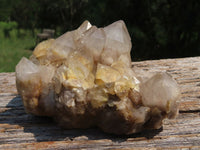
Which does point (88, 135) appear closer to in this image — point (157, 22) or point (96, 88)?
point (96, 88)

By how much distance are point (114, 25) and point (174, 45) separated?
11.2 feet

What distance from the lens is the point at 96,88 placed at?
36.5 inches

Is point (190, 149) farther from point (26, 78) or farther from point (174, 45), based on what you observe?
point (174, 45)

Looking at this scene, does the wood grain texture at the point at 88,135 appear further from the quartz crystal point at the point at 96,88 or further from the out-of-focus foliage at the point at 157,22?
the out-of-focus foliage at the point at 157,22

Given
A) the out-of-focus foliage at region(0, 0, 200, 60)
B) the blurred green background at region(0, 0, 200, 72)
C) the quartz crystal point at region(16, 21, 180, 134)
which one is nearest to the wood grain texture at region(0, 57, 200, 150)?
the quartz crystal point at region(16, 21, 180, 134)

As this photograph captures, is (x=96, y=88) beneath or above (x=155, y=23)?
above

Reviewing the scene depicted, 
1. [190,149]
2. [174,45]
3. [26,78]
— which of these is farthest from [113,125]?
[174,45]

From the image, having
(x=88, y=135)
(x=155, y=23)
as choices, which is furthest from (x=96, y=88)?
(x=155, y=23)

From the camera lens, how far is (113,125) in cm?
96

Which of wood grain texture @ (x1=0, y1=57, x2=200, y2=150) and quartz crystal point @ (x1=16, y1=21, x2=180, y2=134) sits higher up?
quartz crystal point @ (x1=16, y1=21, x2=180, y2=134)

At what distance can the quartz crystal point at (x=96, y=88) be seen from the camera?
922 millimetres

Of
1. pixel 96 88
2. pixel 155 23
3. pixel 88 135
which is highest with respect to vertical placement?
pixel 96 88

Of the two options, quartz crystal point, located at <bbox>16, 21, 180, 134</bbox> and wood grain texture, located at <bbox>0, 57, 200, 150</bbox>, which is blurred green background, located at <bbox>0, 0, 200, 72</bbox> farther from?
quartz crystal point, located at <bbox>16, 21, 180, 134</bbox>

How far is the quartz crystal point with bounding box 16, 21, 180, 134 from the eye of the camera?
922 millimetres
